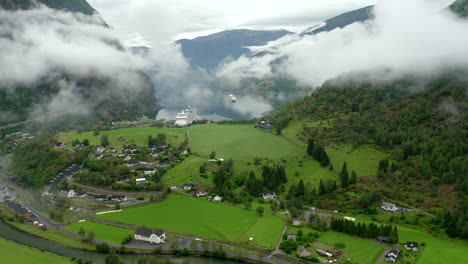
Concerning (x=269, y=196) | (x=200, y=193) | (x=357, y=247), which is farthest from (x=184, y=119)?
(x=357, y=247)

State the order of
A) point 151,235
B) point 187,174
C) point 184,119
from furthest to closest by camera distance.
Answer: point 184,119 < point 187,174 < point 151,235

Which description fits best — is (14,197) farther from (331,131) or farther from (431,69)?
(431,69)

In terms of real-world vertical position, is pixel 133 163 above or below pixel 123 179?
above

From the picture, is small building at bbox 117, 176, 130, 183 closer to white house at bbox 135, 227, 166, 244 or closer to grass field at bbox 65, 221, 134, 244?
grass field at bbox 65, 221, 134, 244

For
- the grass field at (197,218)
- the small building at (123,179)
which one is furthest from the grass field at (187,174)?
the grass field at (197,218)

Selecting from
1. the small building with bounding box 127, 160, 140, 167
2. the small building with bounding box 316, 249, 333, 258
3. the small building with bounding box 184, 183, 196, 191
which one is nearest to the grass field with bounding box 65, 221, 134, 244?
the small building with bounding box 184, 183, 196, 191

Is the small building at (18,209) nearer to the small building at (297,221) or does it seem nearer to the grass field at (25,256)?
the grass field at (25,256)

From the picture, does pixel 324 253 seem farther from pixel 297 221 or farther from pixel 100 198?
pixel 100 198
